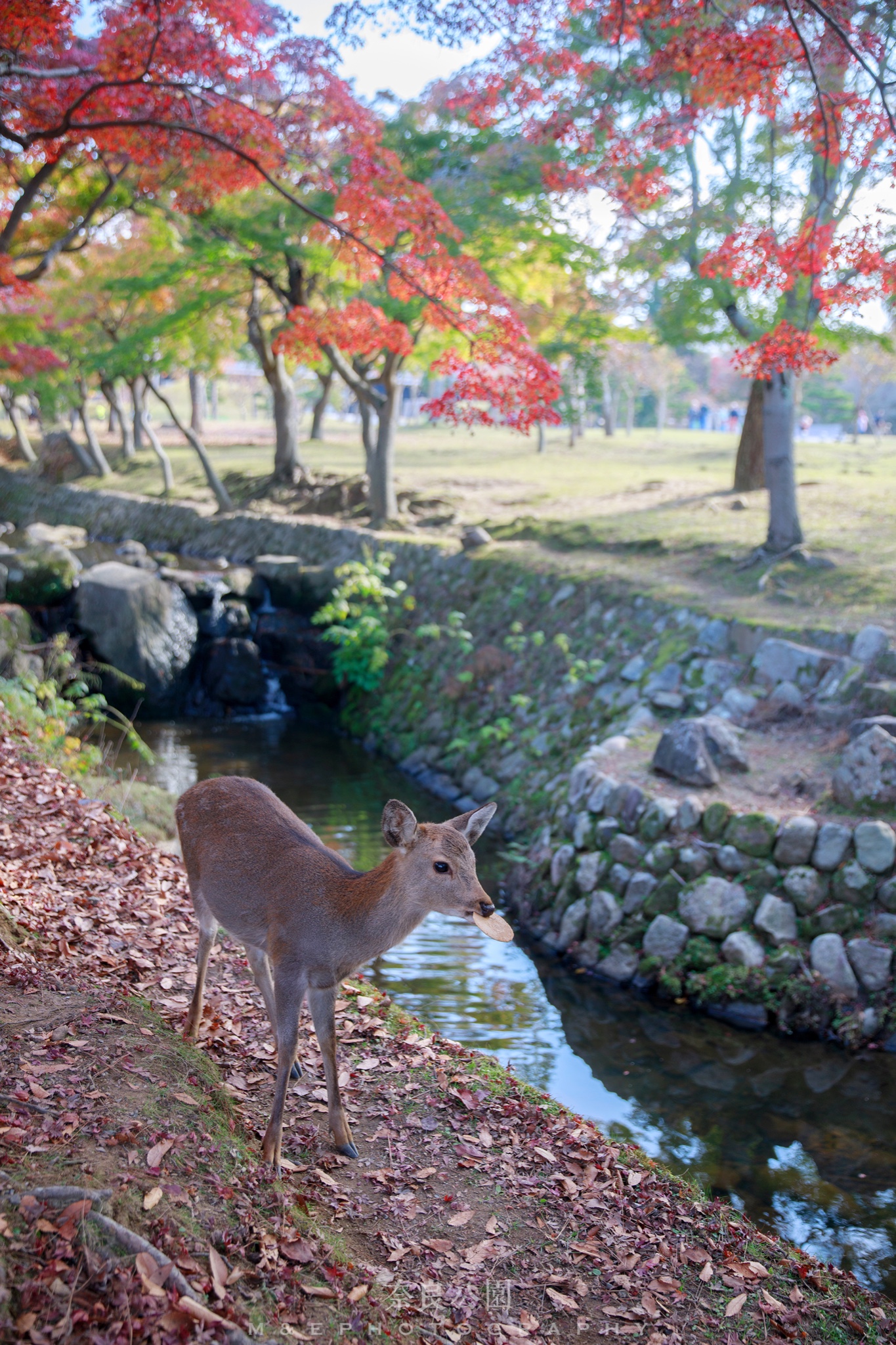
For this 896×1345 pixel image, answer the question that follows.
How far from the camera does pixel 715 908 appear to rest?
955 cm

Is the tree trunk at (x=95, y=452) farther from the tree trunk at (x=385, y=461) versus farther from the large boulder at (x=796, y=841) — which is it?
Answer: the large boulder at (x=796, y=841)

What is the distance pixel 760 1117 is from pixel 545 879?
3.95 meters

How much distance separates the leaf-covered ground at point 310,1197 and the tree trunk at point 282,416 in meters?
23.0

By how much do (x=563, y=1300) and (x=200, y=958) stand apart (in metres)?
2.60

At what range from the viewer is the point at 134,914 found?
24.1 ft

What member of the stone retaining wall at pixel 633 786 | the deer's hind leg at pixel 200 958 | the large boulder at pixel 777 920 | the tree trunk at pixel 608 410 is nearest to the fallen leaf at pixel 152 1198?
the deer's hind leg at pixel 200 958

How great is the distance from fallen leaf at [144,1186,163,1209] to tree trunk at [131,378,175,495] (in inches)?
1233

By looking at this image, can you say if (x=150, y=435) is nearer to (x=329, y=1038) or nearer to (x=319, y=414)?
(x=319, y=414)

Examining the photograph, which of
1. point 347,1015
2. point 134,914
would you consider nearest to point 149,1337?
point 347,1015

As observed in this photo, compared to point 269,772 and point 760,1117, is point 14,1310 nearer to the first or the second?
point 760,1117

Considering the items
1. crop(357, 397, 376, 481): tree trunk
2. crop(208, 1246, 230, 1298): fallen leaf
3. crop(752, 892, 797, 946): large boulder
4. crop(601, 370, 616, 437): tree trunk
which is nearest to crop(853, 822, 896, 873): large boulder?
crop(752, 892, 797, 946): large boulder

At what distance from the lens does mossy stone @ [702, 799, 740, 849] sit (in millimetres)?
9922

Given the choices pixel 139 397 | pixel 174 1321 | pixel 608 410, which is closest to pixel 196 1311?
pixel 174 1321

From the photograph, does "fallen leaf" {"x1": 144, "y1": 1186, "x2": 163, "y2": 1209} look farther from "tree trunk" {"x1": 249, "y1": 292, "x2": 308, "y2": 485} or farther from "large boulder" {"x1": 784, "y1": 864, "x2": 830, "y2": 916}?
"tree trunk" {"x1": 249, "y1": 292, "x2": 308, "y2": 485}
